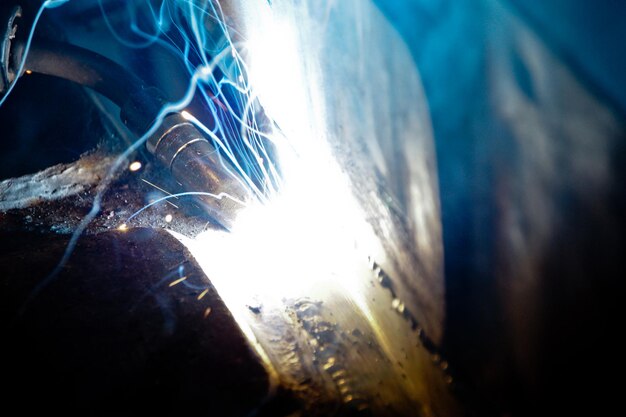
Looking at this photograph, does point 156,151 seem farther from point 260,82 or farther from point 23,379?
point 23,379

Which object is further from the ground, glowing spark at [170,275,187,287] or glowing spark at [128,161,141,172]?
glowing spark at [128,161,141,172]

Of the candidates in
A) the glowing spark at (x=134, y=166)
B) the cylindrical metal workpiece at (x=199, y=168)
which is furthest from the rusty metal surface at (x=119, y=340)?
the glowing spark at (x=134, y=166)

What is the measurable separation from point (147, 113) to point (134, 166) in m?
0.78

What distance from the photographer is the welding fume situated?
3.51 feet

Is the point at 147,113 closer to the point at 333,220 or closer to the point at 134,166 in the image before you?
the point at 134,166

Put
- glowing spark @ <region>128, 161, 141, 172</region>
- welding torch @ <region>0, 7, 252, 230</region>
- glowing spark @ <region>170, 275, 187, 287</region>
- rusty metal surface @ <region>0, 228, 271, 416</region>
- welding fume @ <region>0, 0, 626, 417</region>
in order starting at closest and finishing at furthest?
welding fume @ <region>0, 0, 626, 417</region>, rusty metal surface @ <region>0, 228, 271, 416</region>, glowing spark @ <region>170, 275, 187, 287</region>, welding torch @ <region>0, 7, 252, 230</region>, glowing spark @ <region>128, 161, 141, 172</region>

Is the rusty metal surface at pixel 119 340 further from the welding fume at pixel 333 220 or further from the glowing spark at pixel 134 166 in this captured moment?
the glowing spark at pixel 134 166

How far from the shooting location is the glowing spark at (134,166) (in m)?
4.06

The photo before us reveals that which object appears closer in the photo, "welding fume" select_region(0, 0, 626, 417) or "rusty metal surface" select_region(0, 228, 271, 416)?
"welding fume" select_region(0, 0, 626, 417)

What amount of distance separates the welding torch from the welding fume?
0.07 ft

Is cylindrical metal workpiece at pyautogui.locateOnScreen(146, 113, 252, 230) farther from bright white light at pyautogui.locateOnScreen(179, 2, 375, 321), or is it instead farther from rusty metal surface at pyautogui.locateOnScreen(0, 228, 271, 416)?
rusty metal surface at pyautogui.locateOnScreen(0, 228, 271, 416)

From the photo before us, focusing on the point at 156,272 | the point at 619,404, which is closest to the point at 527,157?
the point at 619,404

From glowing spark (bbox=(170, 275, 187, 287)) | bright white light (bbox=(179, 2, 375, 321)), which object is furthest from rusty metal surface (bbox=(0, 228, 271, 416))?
bright white light (bbox=(179, 2, 375, 321))

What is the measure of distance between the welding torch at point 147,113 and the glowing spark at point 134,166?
1.65 ft
